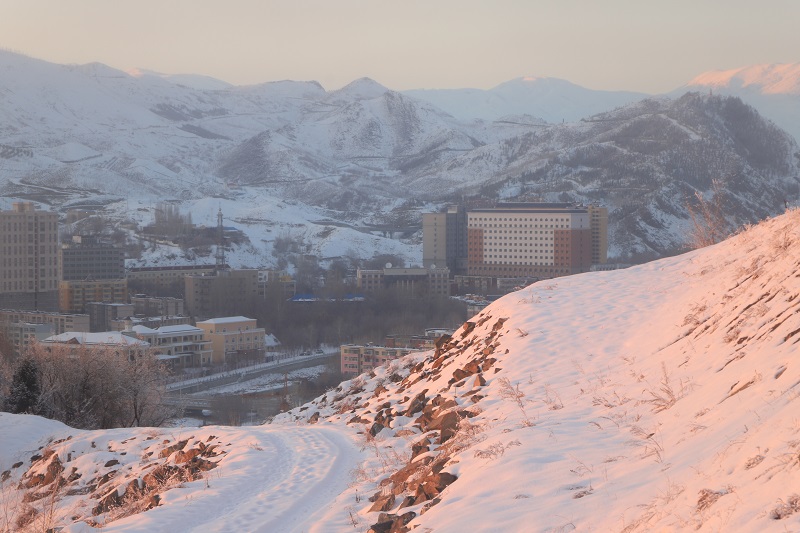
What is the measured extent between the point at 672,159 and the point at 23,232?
276 ft

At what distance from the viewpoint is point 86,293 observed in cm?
7538

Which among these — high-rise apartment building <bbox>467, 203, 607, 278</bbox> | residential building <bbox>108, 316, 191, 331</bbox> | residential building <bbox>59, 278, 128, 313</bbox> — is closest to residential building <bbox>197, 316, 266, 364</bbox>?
residential building <bbox>108, 316, 191, 331</bbox>

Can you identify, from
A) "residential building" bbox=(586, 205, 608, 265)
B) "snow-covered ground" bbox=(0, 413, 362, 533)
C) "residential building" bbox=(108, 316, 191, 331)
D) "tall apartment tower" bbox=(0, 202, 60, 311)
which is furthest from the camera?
"residential building" bbox=(586, 205, 608, 265)

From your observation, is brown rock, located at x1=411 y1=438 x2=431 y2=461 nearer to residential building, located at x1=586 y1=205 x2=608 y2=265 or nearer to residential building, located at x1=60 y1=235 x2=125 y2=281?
residential building, located at x1=60 y1=235 x2=125 y2=281

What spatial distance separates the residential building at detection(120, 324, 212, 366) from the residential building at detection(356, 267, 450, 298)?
64.7 feet

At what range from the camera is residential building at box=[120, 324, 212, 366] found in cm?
5378

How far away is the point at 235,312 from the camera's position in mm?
70938

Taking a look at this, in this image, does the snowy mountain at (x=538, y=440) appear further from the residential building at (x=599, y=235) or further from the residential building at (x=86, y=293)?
the residential building at (x=599, y=235)

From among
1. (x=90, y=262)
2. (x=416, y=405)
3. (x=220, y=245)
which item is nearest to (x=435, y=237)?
(x=220, y=245)

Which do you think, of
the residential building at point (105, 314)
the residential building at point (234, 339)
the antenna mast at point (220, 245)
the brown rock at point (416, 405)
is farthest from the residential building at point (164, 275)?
the brown rock at point (416, 405)

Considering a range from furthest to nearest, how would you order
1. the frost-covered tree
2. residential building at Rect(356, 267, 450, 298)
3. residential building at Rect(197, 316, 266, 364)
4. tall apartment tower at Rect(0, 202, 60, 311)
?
residential building at Rect(356, 267, 450, 298)
tall apartment tower at Rect(0, 202, 60, 311)
residential building at Rect(197, 316, 266, 364)
the frost-covered tree

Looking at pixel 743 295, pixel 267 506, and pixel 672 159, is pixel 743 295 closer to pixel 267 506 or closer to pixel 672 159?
pixel 267 506

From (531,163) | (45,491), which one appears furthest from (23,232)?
(531,163)

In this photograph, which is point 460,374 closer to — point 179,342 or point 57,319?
point 179,342
